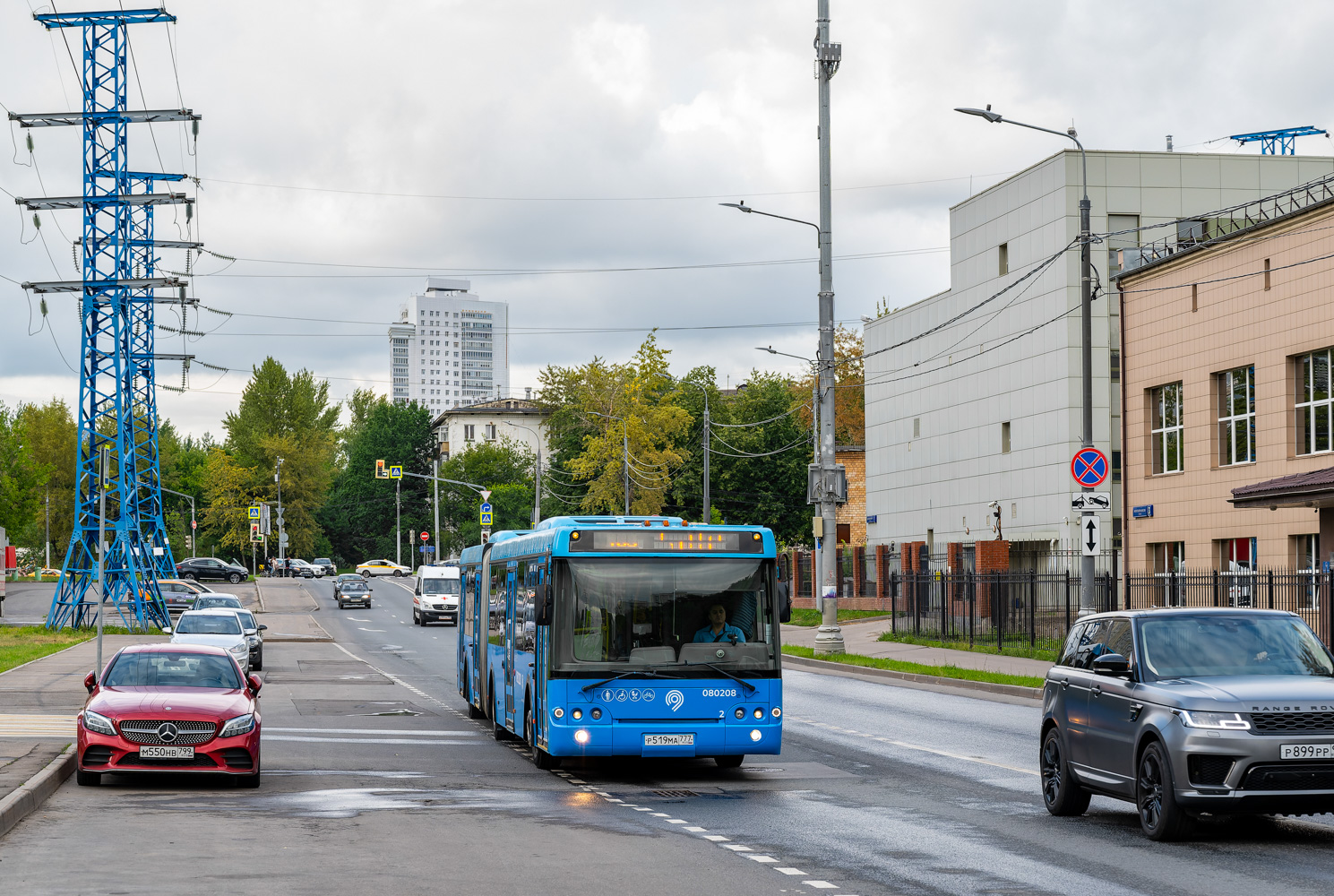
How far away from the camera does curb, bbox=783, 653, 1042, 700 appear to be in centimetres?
2785

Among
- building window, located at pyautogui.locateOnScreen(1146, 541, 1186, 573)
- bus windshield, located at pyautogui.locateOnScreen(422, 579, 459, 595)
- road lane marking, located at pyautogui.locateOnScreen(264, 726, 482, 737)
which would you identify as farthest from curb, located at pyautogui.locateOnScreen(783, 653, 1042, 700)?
bus windshield, located at pyautogui.locateOnScreen(422, 579, 459, 595)

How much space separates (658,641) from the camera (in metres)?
16.5

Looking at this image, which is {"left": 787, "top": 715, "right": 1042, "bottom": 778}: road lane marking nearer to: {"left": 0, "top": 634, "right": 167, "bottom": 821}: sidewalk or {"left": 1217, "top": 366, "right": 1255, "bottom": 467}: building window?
{"left": 0, "top": 634, "right": 167, "bottom": 821}: sidewalk

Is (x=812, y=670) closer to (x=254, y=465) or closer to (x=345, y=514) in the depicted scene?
(x=254, y=465)

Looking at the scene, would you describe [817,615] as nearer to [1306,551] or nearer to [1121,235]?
[1121,235]

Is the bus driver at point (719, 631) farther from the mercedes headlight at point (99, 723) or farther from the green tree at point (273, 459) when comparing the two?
the green tree at point (273, 459)

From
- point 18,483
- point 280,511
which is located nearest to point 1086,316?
point 18,483

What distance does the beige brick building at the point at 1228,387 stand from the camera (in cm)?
3453

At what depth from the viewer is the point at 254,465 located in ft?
444

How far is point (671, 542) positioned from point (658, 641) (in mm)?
1097

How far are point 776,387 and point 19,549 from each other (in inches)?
3374

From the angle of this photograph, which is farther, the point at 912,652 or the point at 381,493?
the point at 381,493

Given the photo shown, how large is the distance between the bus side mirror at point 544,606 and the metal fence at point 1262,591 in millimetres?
13863

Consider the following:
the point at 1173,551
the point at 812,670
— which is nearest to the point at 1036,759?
the point at 812,670
